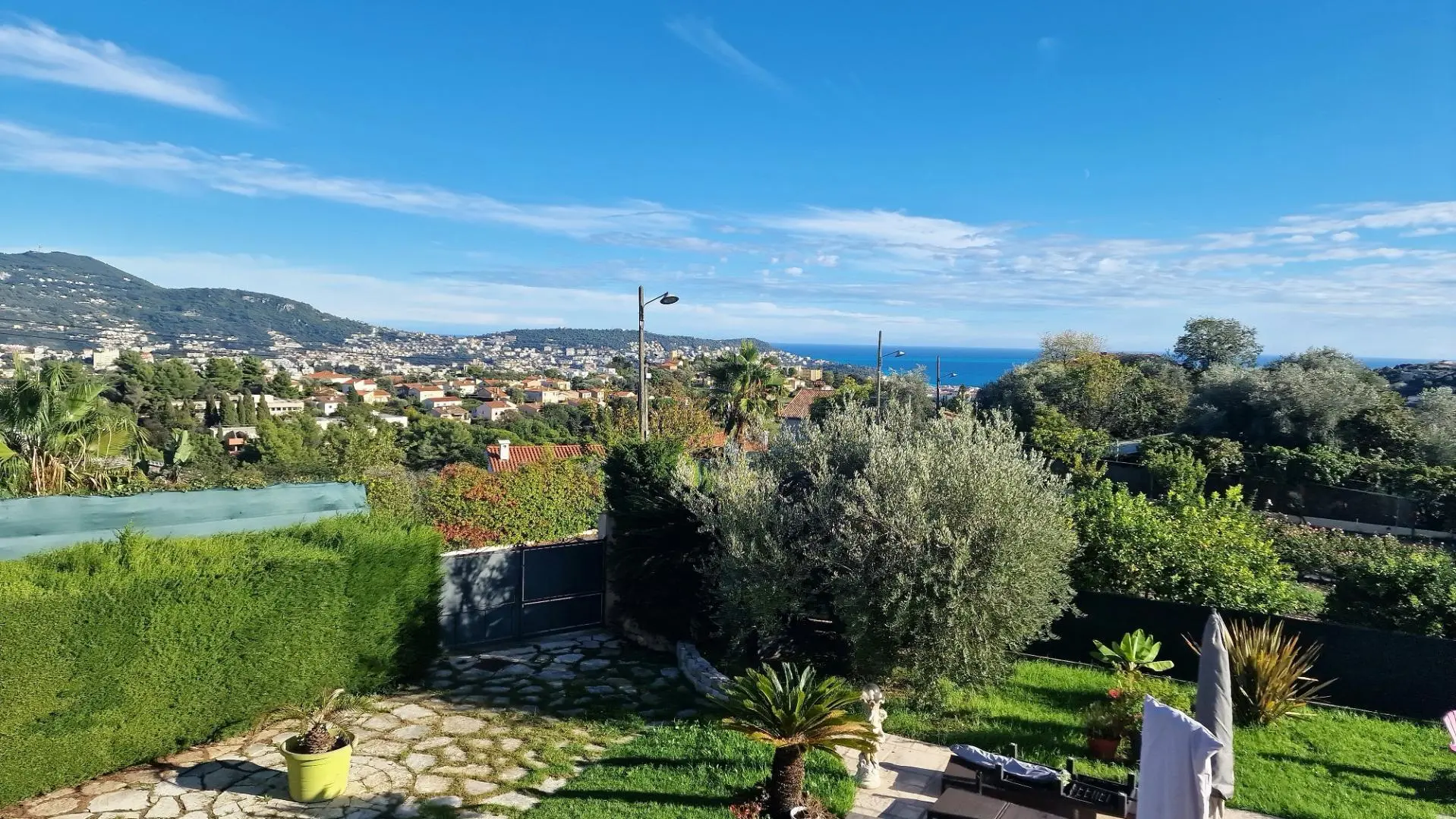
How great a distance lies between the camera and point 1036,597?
24.8ft

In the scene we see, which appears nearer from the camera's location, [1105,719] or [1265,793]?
[1265,793]

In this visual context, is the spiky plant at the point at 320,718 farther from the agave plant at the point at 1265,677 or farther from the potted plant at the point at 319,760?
the agave plant at the point at 1265,677

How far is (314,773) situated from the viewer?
19.5 feet

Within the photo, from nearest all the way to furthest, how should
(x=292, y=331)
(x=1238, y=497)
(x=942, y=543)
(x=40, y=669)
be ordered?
(x=40, y=669)
(x=942, y=543)
(x=1238, y=497)
(x=292, y=331)

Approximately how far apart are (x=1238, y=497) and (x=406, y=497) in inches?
542

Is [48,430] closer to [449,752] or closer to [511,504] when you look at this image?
[511,504]

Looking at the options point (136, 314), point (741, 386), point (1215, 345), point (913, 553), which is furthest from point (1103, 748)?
point (136, 314)

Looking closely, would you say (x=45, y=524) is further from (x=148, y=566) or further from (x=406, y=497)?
(x=406, y=497)

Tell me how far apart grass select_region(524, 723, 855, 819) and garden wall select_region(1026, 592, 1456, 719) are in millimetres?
4748

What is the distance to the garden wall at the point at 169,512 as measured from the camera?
7.43 meters

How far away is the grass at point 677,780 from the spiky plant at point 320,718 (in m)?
1.71

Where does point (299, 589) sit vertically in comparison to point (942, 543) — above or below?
below

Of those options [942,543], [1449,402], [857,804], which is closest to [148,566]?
[857,804]

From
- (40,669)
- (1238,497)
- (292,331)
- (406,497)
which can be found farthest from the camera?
(292,331)
